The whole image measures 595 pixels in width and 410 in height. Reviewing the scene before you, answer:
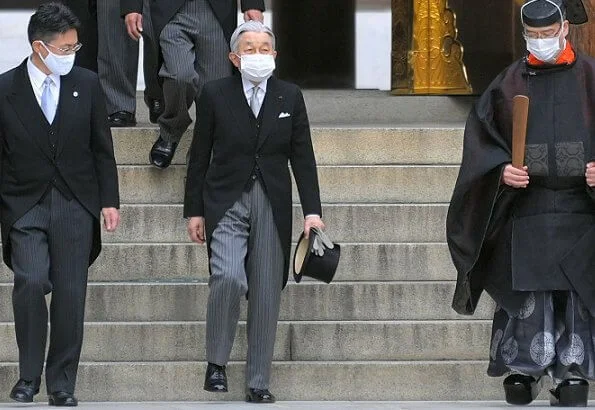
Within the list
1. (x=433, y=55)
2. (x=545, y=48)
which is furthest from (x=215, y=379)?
(x=433, y=55)

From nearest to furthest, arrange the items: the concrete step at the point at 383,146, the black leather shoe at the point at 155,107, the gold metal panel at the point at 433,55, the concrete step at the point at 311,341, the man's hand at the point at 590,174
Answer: the man's hand at the point at 590,174, the concrete step at the point at 311,341, the black leather shoe at the point at 155,107, the concrete step at the point at 383,146, the gold metal panel at the point at 433,55

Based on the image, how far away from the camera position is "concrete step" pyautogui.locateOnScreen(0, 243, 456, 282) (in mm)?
9125

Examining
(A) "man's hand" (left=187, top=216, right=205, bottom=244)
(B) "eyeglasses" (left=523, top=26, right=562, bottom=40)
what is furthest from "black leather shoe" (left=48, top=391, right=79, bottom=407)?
(B) "eyeglasses" (left=523, top=26, right=562, bottom=40)

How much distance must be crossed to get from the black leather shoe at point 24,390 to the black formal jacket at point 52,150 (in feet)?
1.79

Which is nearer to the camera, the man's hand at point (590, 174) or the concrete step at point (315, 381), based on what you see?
the man's hand at point (590, 174)

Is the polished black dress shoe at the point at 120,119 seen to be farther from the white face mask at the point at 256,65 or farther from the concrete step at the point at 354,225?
the white face mask at the point at 256,65

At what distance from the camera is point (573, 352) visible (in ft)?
24.8

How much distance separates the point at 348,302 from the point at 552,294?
4.59 ft

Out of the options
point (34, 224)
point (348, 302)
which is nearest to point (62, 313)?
point (34, 224)

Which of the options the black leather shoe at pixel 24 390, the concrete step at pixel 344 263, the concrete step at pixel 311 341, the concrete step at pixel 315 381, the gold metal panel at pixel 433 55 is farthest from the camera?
the gold metal panel at pixel 433 55

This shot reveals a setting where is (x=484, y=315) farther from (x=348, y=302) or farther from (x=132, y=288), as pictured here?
(x=132, y=288)

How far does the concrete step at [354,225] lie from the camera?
30.9 ft

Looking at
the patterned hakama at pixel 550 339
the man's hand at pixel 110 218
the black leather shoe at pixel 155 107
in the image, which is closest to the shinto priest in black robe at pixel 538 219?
the patterned hakama at pixel 550 339

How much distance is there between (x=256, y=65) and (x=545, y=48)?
1285 mm
